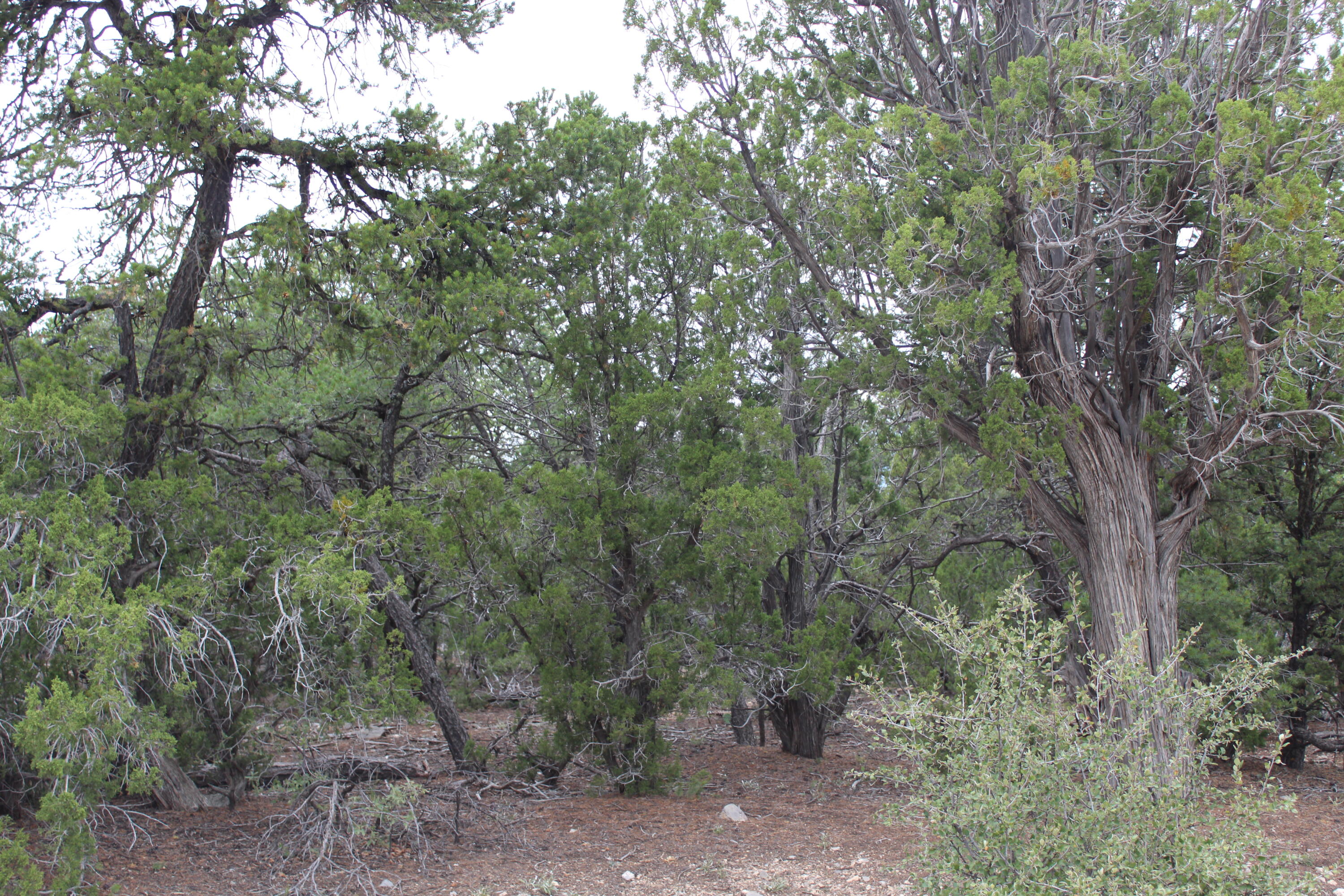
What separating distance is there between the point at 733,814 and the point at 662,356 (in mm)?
3463

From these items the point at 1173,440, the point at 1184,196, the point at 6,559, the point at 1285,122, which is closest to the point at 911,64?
the point at 1184,196

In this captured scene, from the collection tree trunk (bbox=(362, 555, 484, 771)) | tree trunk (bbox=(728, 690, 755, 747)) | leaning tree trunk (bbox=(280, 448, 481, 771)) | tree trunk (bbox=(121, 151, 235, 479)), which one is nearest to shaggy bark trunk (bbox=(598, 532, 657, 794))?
leaning tree trunk (bbox=(280, 448, 481, 771))

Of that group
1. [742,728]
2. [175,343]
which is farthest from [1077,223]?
[175,343]

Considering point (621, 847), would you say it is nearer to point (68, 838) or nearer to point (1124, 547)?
point (68, 838)

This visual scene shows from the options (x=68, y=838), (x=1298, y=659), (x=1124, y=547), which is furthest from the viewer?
(x=1298, y=659)

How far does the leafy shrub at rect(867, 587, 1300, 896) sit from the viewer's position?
329 cm

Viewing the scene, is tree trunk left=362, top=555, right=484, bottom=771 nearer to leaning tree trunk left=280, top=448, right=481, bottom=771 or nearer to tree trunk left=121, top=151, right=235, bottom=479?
leaning tree trunk left=280, top=448, right=481, bottom=771

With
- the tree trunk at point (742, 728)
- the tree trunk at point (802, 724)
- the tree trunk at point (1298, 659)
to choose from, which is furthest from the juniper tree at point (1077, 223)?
the tree trunk at point (742, 728)

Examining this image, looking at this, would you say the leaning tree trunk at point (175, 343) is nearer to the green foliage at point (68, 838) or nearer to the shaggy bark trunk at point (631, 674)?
the green foliage at point (68, 838)

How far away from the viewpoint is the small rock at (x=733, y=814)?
661 cm

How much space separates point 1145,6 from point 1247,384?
8.80 feet

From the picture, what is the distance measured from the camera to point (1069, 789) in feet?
11.6

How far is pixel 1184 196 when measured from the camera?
6.66m

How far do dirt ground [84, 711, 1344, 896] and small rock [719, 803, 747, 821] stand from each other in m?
0.06
